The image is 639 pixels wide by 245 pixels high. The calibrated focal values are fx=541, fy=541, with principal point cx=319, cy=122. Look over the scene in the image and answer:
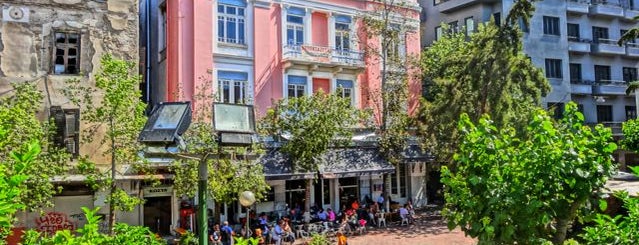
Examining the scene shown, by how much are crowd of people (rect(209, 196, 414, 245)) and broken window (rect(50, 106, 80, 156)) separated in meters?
5.71

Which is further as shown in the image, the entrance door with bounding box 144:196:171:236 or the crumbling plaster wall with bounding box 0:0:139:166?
the entrance door with bounding box 144:196:171:236

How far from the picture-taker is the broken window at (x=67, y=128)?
18828 mm

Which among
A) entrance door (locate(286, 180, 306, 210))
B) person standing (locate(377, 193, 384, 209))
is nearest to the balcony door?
person standing (locate(377, 193, 384, 209))

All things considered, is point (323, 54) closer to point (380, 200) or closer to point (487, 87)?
point (487, 87)

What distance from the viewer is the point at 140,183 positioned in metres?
20.6

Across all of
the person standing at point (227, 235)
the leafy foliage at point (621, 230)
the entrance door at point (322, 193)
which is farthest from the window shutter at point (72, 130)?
the leafy foliage at point (621, 230)

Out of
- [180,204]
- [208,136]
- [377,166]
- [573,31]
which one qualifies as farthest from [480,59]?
[573,31]

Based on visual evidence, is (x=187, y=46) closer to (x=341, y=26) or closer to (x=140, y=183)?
(x=140, y=183)

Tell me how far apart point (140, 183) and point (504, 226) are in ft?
57.9


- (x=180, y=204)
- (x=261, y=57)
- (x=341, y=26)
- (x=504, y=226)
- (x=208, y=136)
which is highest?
(x=341, y=26)

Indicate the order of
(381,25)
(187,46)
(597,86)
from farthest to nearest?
(597,86) → (381,25) → (187,46)

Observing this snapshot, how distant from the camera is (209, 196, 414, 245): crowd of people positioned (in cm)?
1842

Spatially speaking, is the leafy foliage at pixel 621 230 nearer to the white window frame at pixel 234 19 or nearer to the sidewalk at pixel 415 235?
the sidewalk at pixel 415 235

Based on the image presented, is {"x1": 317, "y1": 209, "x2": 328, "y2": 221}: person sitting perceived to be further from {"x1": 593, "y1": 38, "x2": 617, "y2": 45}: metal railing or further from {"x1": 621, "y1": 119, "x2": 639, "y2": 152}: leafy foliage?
{"x1": 593, "y1": 38, "x2": 617, "y2": 45}: metal railing
